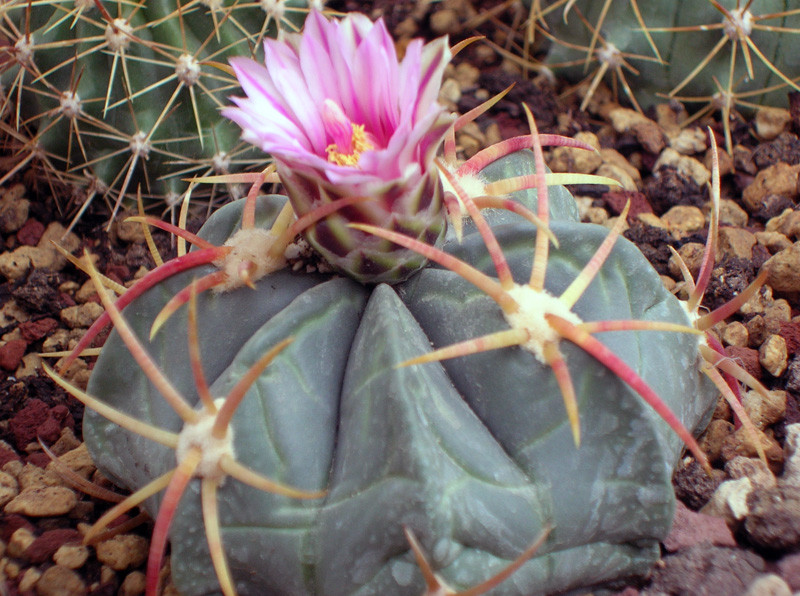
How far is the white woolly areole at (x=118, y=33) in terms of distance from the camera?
164 centimetres

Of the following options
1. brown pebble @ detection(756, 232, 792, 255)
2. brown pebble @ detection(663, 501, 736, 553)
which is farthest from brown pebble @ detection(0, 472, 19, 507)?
brown pebble @ detection(756, 232, 792, 255)

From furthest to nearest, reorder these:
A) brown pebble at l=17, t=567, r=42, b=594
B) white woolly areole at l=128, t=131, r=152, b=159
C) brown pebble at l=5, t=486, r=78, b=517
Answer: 1. white woolly areole at l=128, t=131, r=152, b=159
2. brown pebble at l=5, t=486, r=78, b=517
3. brown pebble at l=17, t=567, r=42, b=594

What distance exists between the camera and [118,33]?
164 centimetres

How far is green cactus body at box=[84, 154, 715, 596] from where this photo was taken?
38.6 inches

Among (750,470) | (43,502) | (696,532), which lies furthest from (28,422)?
(750,470)

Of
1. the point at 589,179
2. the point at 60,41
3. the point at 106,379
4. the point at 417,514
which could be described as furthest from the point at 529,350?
the point at 60,41

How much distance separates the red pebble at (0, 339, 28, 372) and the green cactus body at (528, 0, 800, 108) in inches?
69.7

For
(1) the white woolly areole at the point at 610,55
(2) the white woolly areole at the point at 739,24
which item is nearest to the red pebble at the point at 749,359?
(2) the white woolly areole at the point at 739,24

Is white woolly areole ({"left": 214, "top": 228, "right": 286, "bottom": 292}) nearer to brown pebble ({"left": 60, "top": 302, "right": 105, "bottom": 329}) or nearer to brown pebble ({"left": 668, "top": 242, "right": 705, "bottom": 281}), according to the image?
brown pebble ({"left": 60, "top": 302, "right": 105, "bottom": 329})

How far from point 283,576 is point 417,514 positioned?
0.82 ft

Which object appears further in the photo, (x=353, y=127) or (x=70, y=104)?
(x=70, y=104)

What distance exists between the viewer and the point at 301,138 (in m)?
1.06

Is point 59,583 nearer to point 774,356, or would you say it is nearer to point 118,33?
point 118,33

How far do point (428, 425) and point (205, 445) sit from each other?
0.30 meters
